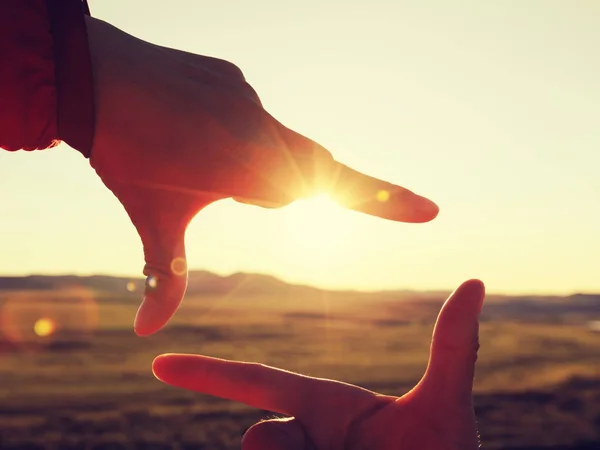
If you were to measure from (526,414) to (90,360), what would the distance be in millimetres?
10427

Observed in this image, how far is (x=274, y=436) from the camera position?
5.28ft

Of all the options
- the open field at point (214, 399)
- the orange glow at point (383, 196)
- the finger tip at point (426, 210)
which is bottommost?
the open field at point (214, 399)

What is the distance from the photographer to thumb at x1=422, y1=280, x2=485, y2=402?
1.65 m

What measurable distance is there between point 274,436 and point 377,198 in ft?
2.81

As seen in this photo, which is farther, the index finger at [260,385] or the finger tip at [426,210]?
the finger tip at [426,210]

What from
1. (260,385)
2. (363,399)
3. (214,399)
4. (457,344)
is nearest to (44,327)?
(214,399)

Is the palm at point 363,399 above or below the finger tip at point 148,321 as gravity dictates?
below

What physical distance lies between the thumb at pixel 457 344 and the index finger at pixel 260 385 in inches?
10.8

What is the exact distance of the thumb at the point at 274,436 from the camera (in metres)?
1.58

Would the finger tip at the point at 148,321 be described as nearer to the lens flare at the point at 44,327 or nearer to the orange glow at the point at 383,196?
the orange glow at the point at 383,196

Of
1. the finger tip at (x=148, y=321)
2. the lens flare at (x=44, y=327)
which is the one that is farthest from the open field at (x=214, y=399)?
the finger tip at (x=148, y=321)

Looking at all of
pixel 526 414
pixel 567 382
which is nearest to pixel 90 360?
pixel 526 414

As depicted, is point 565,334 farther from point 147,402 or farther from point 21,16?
point 21,16

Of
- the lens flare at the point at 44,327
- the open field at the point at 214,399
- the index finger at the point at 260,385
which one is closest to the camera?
the index finger at the point at 260,385
